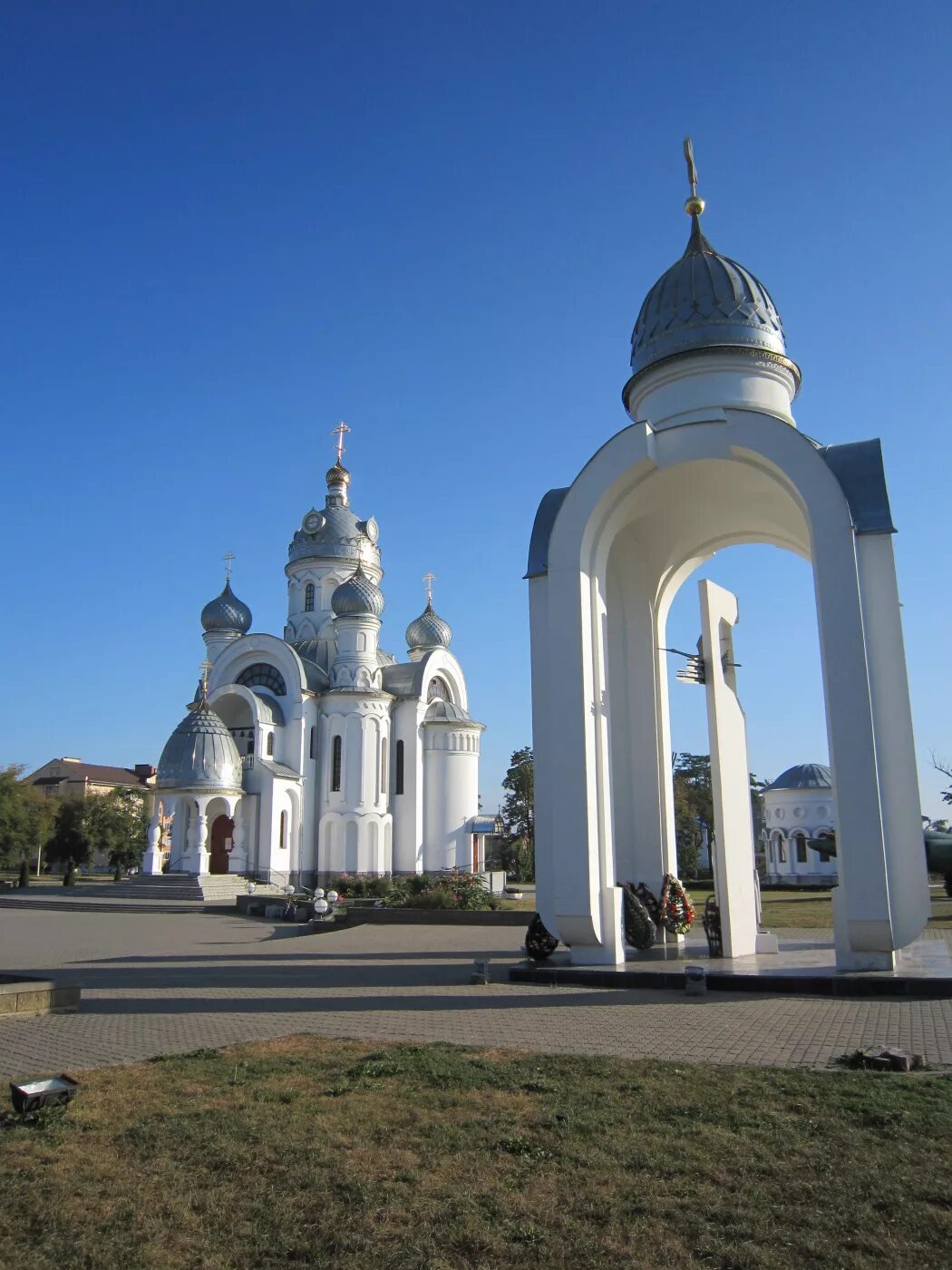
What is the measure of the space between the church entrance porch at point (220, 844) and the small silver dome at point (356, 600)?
1030 centimetres

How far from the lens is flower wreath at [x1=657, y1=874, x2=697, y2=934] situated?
1599cm

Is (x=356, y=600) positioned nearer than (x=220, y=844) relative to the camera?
No

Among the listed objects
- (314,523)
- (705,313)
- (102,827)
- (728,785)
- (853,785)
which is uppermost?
(314,523)

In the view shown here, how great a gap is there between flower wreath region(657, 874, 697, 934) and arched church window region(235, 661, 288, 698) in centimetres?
2717

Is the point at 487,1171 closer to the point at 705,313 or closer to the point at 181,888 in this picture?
the point at 705,313

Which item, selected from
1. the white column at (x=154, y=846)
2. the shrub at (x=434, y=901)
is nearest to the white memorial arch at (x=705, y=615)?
the shrub at (x=434, y=901)

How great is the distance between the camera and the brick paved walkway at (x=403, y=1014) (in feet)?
27.1

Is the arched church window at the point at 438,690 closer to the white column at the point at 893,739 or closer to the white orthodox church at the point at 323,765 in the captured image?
the white orthodox church at the point at 323,765

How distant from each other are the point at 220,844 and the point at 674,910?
2539 cm

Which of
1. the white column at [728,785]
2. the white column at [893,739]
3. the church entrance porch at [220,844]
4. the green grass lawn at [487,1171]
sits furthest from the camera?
the church entrance porch at [220,844]

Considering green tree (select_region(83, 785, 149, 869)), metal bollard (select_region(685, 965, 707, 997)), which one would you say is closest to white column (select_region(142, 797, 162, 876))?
green tree (select_region(83, 785, 149, 869))

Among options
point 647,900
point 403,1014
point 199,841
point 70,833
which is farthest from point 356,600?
point 403,1014

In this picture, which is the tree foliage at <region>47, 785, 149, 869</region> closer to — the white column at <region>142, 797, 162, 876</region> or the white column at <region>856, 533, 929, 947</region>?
the white column at <region>142, 797, 162, 876</region>

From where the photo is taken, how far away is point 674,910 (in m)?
16.0
